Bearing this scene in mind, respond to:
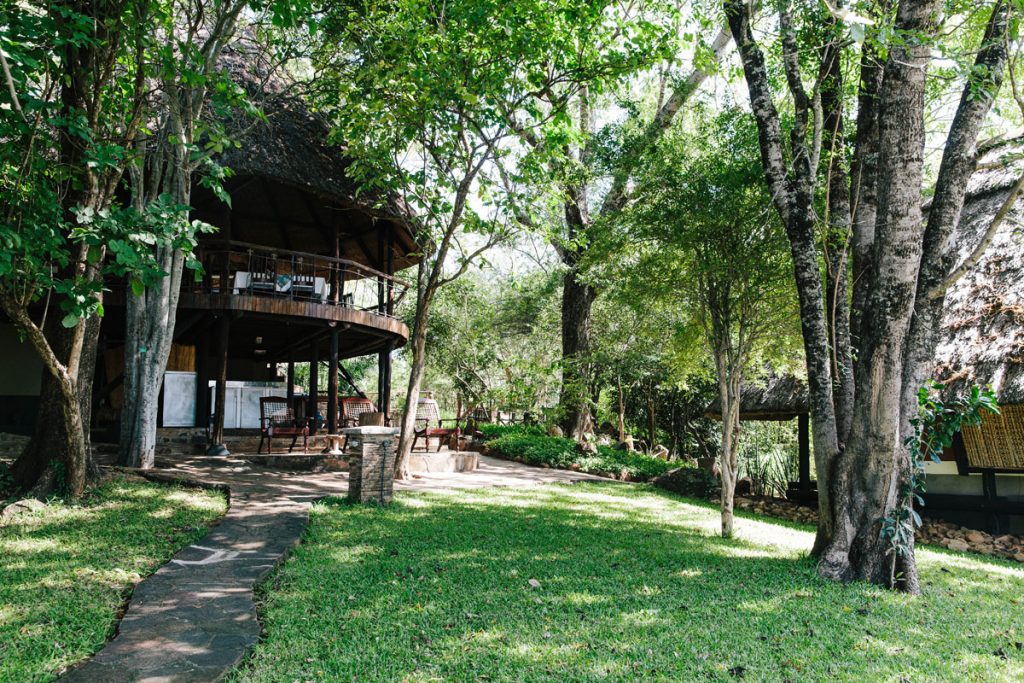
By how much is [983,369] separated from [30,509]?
10411 millimetres

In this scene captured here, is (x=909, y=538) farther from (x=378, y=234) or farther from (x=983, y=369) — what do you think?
(x=378, y=234)

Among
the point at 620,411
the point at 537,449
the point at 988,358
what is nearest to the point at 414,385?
the point at 537,449

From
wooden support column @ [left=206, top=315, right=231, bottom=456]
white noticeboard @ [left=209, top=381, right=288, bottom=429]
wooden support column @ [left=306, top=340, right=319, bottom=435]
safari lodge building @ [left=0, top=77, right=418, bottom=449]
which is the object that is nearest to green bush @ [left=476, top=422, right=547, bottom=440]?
safari lodge building @ [left=0, top=77, right=418, bottom=449]

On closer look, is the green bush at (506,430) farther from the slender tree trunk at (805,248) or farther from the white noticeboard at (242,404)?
the slender tree trunk at (805,248)

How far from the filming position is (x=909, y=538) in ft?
15.4

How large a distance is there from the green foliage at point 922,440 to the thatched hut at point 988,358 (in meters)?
3.55

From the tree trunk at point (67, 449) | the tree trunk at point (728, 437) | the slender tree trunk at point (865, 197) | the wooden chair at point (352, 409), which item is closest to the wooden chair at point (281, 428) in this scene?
the wooden chair at point (352, 409)

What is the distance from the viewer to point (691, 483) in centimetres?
1063

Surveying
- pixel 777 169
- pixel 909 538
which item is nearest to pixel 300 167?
pixel 777 169

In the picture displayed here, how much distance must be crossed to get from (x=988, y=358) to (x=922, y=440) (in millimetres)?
4186

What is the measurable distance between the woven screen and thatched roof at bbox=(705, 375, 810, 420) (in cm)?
234

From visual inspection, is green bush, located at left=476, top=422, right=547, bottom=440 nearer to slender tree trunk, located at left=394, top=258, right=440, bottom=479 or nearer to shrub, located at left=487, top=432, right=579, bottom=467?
shrub, located at left=487, top=432, right=579, bottom=467

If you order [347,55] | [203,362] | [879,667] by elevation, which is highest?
[347,55]

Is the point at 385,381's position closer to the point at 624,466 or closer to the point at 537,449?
the point at 537,449
